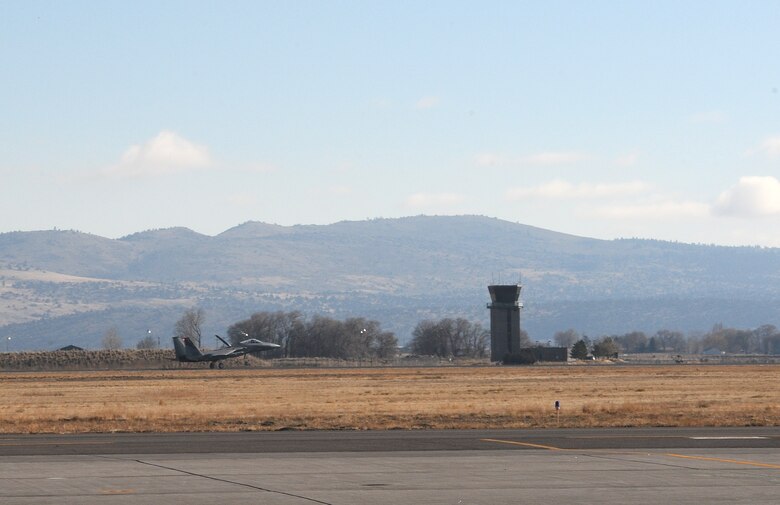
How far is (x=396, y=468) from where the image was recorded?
95.0 ft

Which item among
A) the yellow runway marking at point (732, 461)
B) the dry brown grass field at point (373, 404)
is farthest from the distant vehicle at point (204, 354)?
the yellow runway marking at point (732, 461)

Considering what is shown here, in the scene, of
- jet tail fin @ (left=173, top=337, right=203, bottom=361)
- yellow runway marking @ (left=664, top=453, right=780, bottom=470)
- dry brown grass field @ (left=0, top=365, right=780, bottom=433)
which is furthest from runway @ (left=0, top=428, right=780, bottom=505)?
jet tail fin @ (left=173, top=337, right=203, bottom=361)

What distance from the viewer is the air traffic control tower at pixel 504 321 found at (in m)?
168

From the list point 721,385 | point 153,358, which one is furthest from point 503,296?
point 721,385

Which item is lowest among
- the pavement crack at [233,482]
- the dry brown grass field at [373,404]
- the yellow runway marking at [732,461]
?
the pavement crack at [233,482]

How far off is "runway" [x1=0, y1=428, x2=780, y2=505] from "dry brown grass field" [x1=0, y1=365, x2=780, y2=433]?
15.1 feet

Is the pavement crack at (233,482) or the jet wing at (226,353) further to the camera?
the jet wing at (226,353)

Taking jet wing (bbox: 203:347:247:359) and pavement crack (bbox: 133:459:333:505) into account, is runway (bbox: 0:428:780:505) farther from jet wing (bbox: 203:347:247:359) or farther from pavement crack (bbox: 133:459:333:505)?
jet wing (bbox: 203:347:247:359)

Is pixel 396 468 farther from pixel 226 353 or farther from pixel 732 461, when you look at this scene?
pixel 226 353

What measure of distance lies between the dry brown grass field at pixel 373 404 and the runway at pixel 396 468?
461 centimetres

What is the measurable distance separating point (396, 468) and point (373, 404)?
2950cm

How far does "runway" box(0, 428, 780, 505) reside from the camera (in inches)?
955

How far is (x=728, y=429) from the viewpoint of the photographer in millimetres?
41125

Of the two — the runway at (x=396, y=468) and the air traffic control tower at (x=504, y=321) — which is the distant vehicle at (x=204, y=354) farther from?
the runway at (x=396, y=468)
